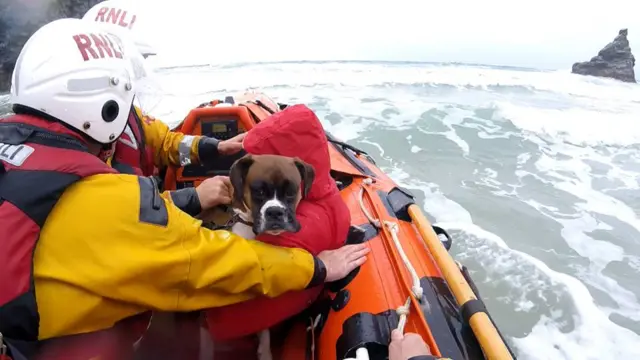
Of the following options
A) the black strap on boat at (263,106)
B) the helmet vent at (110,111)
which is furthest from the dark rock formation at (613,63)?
the helmet vent at (110,111)

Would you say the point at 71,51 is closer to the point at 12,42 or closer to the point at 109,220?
the point at 109,220

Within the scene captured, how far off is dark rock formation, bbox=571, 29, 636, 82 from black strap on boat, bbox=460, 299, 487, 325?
51545mm

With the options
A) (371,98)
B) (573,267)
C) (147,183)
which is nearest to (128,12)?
(147,183)

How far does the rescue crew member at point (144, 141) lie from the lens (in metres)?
2.94

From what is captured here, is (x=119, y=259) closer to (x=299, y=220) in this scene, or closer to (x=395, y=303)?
(x=299, y=220)

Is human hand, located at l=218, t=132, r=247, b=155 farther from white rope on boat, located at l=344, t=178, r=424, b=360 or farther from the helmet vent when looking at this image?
the helmet vent

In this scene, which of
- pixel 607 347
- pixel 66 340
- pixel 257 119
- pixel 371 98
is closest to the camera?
pixel 66 340

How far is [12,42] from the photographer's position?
33.4ft

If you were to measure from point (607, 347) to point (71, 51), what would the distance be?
4814 millimetres

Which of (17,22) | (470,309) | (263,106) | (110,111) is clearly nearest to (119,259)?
(110,111)

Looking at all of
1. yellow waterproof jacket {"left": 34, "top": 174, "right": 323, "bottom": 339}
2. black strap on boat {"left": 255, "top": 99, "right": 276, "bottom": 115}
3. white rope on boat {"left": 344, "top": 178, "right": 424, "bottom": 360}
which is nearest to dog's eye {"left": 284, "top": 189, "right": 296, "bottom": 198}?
yellow waterproof jacket {"left": 34, "top": 174, "right": 323, "bottom": 339}

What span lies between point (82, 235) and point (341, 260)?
1.22 m

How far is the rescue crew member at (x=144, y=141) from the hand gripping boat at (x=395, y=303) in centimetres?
124

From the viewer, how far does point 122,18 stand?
373cm
